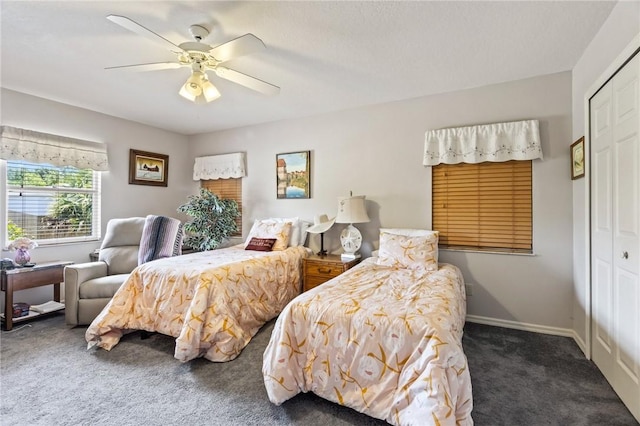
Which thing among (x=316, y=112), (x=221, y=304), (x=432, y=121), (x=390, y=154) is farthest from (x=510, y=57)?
(x=221, y=304)

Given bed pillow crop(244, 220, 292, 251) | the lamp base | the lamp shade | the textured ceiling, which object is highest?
the textured ceiling

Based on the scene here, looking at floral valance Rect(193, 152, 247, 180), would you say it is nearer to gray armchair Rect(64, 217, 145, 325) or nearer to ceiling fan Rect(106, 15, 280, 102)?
gray armchair Rect(64, 217, 145, 325)

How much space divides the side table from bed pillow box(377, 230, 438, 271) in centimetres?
341

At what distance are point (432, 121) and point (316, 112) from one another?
1460mm

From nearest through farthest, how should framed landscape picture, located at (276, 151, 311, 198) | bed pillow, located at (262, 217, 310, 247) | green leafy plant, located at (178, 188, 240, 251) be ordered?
bed pillow, located at (262, 217, 310, 247) → framed landscape picture, located at (276, 151, 311, 198) → green leafy plant, located at (178, 188, 240, 251)

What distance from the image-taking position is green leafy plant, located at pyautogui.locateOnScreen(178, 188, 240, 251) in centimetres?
411

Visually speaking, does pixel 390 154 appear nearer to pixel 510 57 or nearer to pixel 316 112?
pixel 316 112

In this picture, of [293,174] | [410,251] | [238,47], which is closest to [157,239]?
[293,174]

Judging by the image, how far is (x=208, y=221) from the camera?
414 cm

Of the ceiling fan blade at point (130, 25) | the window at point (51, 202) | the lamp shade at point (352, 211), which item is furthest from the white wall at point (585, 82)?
the window at point (51, 202)

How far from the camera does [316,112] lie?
12.7ft

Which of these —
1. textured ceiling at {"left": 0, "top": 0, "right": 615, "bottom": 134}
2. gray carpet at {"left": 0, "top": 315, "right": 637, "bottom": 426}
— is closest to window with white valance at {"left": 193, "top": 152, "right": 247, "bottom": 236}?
textured ceiling at {"left": 0, "top": 0, "right": 615, "bottom": 134}

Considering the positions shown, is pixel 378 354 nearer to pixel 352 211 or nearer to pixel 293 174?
pixel 352 211

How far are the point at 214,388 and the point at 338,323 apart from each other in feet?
3.32
